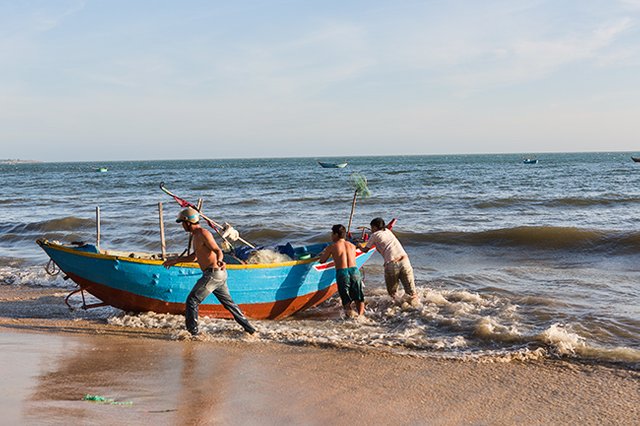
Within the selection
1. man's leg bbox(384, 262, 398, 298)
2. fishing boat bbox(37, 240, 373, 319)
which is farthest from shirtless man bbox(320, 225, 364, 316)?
man's leg bbox(384, 262, 398, 298)

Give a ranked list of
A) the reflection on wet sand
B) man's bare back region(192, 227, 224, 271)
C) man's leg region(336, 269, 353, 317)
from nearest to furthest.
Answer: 1. the reflection on wet sand
2. man's bare back region(192, 227, 224, 271)
3. man's leg region(336, 269, 353, 317)

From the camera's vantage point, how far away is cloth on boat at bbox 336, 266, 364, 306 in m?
8.26

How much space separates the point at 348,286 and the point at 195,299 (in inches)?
90.6

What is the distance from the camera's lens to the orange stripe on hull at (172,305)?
296 inches

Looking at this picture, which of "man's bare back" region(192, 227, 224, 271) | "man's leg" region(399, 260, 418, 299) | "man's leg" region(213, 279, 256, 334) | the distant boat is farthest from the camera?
the distant boat

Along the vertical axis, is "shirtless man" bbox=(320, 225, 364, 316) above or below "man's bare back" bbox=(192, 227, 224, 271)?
below

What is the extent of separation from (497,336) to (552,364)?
1.03 m

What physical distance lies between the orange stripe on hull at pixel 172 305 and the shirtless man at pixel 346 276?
584 millimetres

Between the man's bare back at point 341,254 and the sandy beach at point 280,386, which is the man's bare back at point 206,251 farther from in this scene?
the man's bare back at point 341,254

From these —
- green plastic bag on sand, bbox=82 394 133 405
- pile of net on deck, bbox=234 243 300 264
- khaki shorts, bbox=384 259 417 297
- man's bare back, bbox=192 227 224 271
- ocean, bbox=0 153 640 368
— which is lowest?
ocean, bbox=0 153 640 368

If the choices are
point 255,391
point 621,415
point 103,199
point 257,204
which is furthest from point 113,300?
point 103,199

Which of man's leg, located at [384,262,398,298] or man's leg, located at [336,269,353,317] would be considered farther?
man's leg, located at [384,262,398,298]

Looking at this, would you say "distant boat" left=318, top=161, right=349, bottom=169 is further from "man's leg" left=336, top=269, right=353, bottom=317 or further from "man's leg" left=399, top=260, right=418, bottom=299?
"man's leg" left=336, top=269, right=353, bottom=317

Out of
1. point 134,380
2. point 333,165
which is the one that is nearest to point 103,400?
point 134,380
